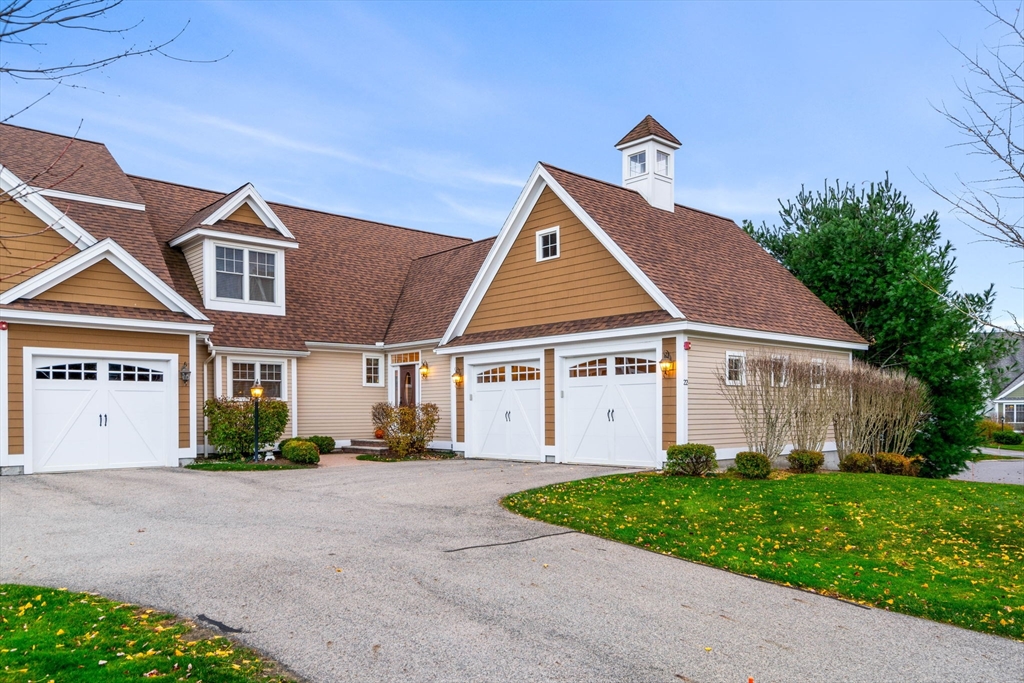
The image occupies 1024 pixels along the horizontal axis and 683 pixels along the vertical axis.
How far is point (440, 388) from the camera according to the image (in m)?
22.5

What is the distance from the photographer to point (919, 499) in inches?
497

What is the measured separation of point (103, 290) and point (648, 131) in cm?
1362

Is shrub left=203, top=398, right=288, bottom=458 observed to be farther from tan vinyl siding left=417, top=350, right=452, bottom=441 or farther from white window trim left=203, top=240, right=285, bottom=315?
tan vinyl siding left=417, top=350, right=452, bottom=441

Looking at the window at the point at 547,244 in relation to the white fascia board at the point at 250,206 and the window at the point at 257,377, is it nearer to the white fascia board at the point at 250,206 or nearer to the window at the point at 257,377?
the white fascia board at the point at 250,206

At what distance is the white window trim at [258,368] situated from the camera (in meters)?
20.4

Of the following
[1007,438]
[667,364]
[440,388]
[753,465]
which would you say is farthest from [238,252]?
[1007,438]

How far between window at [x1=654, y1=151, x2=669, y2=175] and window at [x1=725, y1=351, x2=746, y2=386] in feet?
20.8

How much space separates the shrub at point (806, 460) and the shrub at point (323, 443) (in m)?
11.7

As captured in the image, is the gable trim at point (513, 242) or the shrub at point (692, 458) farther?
the gable trim at point (513, 242)

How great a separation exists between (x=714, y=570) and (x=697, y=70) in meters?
13.4

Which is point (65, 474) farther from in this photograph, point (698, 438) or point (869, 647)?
point (869, 647)

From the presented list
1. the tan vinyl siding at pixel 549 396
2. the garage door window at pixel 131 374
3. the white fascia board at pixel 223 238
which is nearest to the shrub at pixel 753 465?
the tan vinyl siding at pixel 549 396

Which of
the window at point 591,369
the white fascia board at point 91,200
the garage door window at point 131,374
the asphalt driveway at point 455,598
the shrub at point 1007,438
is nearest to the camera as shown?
the asphalt driveway at point 455,598

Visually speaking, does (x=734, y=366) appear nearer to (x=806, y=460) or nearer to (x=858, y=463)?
(x=806, y=460)
